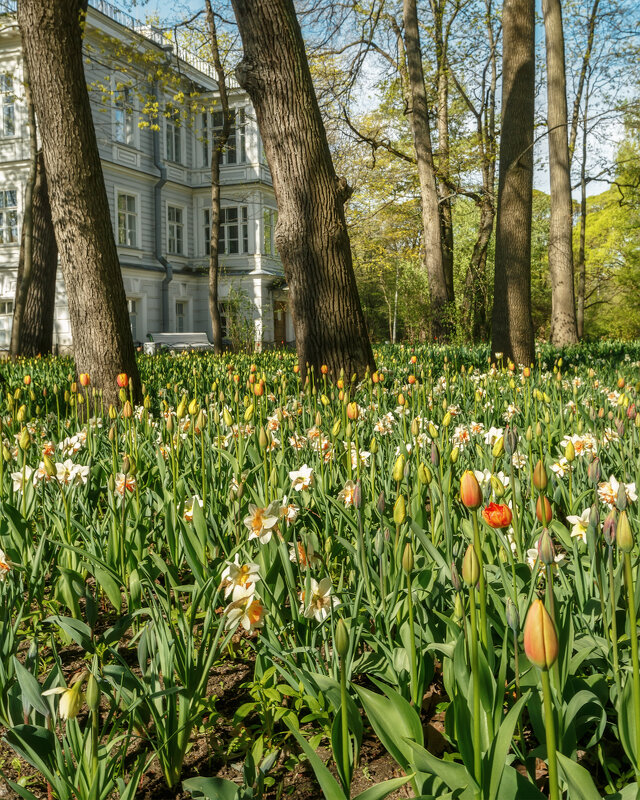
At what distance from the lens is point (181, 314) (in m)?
28.2

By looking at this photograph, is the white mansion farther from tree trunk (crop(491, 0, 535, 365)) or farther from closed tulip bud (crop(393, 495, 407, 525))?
closed tulip bud (crop(393, 495, 407, 525))

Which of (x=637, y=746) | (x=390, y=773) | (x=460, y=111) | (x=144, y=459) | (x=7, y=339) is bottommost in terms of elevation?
(x=390, y=773)

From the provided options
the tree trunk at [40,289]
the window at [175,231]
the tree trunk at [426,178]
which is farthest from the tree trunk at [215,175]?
the window at [175,231]

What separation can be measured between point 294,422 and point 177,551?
1.57 m

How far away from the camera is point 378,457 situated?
276 cm

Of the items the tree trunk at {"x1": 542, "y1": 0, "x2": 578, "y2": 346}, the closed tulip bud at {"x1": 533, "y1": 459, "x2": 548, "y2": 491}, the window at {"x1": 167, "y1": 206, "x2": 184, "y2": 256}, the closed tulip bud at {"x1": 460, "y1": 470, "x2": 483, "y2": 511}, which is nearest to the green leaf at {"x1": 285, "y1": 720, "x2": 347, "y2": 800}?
the closed tulip bud at {"x1": 460, "y1": 470, "x2": 483, "y2": 511}

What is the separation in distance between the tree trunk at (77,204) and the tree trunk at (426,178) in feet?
31.7

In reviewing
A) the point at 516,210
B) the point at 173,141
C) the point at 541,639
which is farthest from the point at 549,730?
the point at 173,141

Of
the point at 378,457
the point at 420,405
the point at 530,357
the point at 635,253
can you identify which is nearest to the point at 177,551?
the point at 378,457

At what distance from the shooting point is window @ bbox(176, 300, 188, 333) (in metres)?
28.1

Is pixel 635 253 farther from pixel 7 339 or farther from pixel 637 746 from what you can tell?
pixel 637 746

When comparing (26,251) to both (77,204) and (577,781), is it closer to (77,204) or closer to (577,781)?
(77,204)

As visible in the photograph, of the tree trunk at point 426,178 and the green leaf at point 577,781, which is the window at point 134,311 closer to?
the tree trunk at point 426,178

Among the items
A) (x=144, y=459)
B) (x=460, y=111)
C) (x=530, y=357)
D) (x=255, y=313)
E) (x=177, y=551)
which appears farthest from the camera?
(x=255, y=313)
